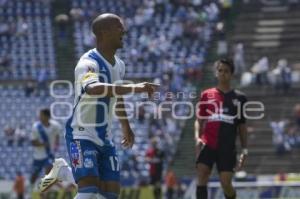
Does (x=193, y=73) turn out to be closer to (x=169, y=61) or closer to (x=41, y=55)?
(x=169, y=61)

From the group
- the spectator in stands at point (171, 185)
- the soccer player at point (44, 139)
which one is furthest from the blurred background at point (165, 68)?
the soccer player at point (44, 139)

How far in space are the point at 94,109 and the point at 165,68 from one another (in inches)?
986

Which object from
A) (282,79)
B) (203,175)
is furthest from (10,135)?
(203,175)

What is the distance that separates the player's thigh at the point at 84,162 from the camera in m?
9.68

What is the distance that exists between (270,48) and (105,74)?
2591 centimetres

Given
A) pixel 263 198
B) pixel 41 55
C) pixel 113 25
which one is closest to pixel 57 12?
pixel 41 55

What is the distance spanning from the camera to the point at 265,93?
32.6 m

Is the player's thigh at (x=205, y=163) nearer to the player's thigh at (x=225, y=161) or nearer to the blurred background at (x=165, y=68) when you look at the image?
the player's thigh at (x=225, y=161)

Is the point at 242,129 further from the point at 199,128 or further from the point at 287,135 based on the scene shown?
the point at 287,135

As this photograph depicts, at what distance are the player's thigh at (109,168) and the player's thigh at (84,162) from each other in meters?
0.09

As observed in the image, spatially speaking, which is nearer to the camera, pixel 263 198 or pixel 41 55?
pixel 263 198

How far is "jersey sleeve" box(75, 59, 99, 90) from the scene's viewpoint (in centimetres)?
938

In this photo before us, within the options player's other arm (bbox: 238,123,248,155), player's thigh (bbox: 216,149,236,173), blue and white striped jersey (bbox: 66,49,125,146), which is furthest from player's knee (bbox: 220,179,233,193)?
blue and white striped jersey (bbox: 66,49,125,146)

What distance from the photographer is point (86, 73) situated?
948 cm
